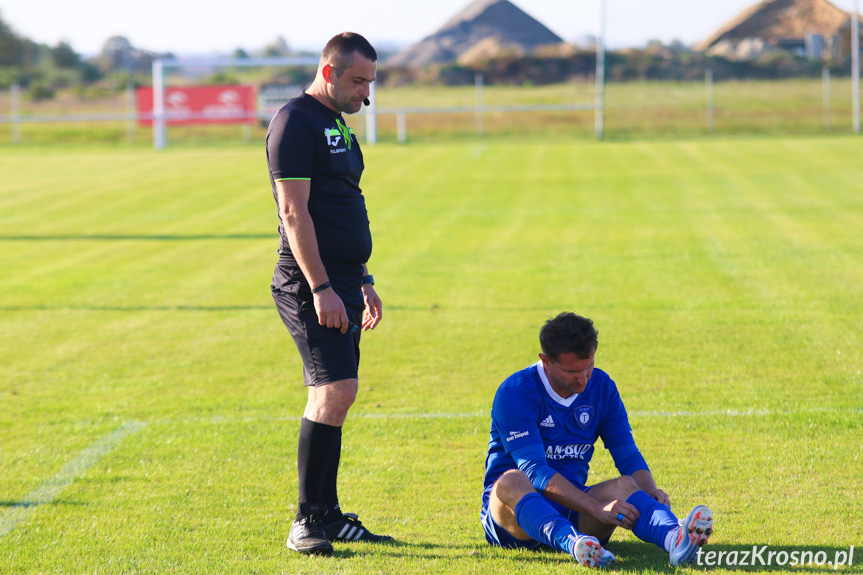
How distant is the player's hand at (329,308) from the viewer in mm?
4004

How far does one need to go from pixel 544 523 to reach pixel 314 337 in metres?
1.23

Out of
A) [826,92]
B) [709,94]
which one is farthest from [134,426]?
[826,92]

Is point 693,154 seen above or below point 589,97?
below

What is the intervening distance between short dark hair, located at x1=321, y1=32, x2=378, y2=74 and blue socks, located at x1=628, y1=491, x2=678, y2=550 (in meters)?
2.14

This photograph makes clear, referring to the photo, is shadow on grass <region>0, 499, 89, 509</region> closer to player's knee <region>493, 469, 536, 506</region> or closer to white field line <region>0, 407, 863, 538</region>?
white field line <region>0, 407, 863, 538</region>

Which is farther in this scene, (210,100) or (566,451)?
(210,100)

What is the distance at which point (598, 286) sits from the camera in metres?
10.7

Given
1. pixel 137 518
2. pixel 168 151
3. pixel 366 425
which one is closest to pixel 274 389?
pixel 366 425

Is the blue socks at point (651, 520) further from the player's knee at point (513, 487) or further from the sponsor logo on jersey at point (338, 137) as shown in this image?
the sponsor logo on jersey at point (338, 137)

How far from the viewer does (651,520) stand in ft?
12.6

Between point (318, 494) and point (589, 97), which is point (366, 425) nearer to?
point (318, 494)

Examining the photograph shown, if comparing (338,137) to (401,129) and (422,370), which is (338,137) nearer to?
(422,370)

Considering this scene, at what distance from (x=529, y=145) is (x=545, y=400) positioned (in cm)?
2702

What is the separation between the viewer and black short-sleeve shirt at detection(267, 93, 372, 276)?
3.96 meters
